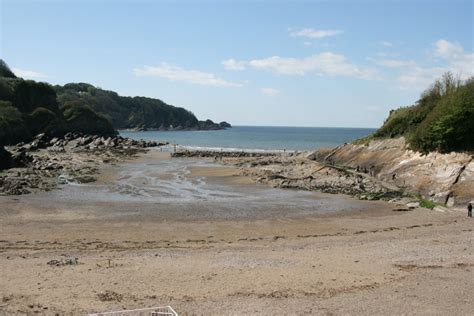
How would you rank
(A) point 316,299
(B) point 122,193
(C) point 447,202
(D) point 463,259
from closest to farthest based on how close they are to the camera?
(A) point 316,299 < (D) point 463,259 < (C) point 447,202 < (B) point 122,193

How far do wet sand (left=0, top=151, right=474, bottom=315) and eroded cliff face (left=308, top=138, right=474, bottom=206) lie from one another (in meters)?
3.85

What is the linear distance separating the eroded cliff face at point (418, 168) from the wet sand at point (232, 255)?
3.85 m

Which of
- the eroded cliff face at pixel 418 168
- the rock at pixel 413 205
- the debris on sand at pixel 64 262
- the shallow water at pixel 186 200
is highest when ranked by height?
the eroded cliff face at pixel 418 168

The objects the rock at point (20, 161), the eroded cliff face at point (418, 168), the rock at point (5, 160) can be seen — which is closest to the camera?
the eroded cliff face at point (418, 168)

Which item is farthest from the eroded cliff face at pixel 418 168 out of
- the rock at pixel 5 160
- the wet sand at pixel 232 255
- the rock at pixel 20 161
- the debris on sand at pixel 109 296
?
the rock at pixel 5 160

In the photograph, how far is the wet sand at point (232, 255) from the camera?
1419cm

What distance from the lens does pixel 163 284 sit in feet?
51.0

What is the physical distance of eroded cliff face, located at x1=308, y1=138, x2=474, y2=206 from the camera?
3325cm

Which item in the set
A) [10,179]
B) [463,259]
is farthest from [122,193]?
[463,259]

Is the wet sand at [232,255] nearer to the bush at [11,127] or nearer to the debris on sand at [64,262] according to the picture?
the debris on sand at [64,262]

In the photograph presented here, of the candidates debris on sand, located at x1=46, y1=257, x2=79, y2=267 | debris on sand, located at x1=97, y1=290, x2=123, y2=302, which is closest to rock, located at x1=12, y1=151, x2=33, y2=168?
debris on sand, located at x1=46, y1=257, x2=79, y2=267

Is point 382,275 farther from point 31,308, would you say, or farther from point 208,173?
point 208,173

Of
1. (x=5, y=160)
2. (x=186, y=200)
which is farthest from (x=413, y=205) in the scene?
(x=5, y=160)

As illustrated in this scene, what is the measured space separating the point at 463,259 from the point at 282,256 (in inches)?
275
